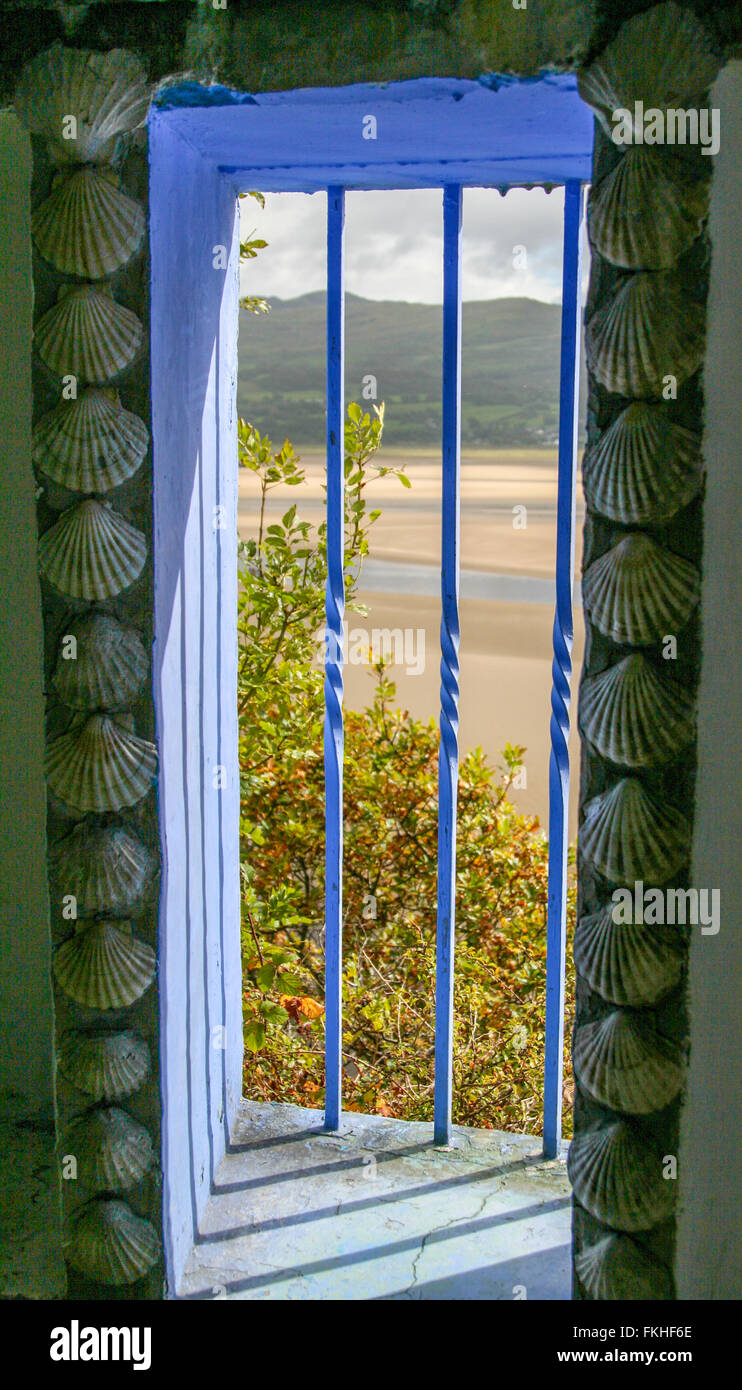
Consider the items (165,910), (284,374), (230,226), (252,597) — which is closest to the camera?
(165,910)

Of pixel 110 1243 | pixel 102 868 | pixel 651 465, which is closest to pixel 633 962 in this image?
pixel 651 465

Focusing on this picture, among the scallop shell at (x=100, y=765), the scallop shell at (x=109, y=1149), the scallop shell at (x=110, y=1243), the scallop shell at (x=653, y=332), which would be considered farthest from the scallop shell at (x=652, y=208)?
the scallop shell at (x=110, y=1243)

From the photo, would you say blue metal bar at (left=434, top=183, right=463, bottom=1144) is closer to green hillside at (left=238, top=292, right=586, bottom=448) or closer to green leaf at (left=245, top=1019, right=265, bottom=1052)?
green leaf at (left=245, top=1019, right=265, bottom=1052)

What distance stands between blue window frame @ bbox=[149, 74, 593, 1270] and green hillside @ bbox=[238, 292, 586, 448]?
115cm

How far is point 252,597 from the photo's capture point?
3033 millimetres

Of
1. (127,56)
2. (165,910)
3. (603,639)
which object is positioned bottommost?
(165,910)

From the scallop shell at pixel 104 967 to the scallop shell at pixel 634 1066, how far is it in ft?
2.09

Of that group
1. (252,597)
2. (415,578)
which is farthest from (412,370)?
(252,597)

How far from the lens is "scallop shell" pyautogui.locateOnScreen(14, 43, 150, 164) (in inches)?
58.6

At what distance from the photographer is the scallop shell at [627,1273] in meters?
1.56

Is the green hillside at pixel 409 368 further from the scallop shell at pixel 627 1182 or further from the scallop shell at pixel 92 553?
the scallop shell at pixel 627 1182

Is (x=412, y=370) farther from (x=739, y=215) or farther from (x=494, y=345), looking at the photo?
(x=739, y=215)

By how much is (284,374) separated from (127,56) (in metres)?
2.93

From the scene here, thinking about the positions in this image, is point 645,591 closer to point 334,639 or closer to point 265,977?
point 334,639
